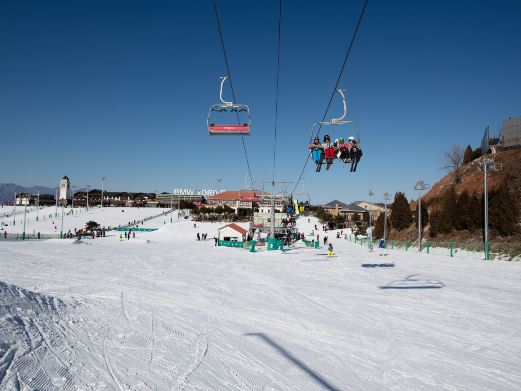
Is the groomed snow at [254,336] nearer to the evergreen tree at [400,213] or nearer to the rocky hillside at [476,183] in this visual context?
the rocky hillside at [476,183]

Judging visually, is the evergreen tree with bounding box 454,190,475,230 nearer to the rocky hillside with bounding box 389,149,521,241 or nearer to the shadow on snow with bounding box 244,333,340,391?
the rocky hillside with bounding box 389,149,521,241

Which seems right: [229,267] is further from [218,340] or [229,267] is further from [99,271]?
[218,340]

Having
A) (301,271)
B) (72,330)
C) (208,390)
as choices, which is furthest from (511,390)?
(301,271)

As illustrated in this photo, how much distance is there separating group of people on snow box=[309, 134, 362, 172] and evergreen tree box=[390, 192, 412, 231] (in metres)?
39.5

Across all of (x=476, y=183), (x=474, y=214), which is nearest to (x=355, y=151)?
(x=474, y=214)

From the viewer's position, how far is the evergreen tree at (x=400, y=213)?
4719 cm

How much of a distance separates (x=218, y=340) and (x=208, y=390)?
193cm

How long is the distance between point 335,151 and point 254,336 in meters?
6.30

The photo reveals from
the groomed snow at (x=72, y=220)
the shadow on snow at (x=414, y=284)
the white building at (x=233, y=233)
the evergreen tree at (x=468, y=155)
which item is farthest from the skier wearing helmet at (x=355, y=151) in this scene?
the evergreen tree at (x=468, y=155)

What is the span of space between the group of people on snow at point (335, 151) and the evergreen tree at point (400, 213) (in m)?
39.5

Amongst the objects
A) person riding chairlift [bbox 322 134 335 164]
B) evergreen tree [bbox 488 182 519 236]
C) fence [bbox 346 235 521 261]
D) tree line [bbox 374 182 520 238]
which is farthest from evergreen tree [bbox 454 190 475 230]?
person riding chairlift [bbox 322 134 335 164]

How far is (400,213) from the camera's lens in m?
47.8

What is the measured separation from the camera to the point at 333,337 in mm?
6805

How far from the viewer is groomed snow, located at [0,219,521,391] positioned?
191 inches
